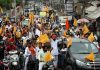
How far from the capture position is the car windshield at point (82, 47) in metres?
17.2

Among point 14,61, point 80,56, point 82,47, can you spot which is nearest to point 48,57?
point 80,56

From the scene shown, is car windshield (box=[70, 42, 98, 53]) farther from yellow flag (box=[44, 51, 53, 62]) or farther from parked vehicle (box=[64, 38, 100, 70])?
yellow flag (box=[44, 51, 53, 62])

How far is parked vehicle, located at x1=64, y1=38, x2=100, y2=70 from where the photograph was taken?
16.1 meters

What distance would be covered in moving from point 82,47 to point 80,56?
3.70ft

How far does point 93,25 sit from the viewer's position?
1577 inches

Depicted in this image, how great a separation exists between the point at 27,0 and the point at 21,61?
329 feet

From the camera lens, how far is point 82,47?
17547mm

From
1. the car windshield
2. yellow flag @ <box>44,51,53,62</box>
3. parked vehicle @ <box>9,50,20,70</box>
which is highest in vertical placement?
yellow flag @ <box>44,51,53,62</box>

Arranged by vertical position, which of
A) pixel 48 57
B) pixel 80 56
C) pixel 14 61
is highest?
pixel 48 57

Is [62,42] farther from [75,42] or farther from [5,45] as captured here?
[5,45]

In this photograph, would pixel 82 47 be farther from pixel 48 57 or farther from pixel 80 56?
pixel 48 57

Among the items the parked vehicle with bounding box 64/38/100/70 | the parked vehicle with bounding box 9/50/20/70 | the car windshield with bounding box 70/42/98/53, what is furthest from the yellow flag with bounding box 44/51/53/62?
the parked vehicle with bounding box 9/50/20/70

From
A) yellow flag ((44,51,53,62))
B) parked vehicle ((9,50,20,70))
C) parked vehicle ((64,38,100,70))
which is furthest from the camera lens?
parked vehicle ((9,50,20,70))

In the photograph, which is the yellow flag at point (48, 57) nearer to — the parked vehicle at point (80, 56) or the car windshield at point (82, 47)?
the parked vehicle at point (80, 56)
